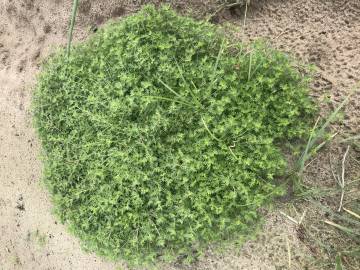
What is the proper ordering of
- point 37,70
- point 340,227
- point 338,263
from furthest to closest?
point 37,70
point 340,227
point 338,263

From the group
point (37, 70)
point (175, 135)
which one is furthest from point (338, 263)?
point (37, 70)

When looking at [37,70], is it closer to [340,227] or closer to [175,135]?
→ [175,135]

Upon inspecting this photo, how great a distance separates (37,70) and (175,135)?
153cm

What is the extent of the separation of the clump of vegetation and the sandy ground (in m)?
0.18

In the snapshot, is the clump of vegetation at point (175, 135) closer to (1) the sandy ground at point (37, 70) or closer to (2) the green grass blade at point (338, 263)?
(1) the sandy ground at point (37, 70)

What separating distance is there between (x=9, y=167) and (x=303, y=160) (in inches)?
94.2

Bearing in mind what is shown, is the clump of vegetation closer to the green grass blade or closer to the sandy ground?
the sandy ground

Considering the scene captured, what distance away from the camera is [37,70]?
10.8 ft

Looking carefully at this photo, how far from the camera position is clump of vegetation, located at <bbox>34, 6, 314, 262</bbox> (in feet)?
7.54

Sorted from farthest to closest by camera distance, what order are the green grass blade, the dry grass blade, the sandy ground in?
the sandy ground → the dry grass blade → the green grass blade

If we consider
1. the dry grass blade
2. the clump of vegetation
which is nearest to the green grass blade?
the dry grass blade

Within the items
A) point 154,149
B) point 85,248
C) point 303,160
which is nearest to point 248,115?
point 303,160

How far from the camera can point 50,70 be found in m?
2.79

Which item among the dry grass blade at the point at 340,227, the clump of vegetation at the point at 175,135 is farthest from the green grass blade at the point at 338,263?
the clump of vegetation at the point at 175,135
